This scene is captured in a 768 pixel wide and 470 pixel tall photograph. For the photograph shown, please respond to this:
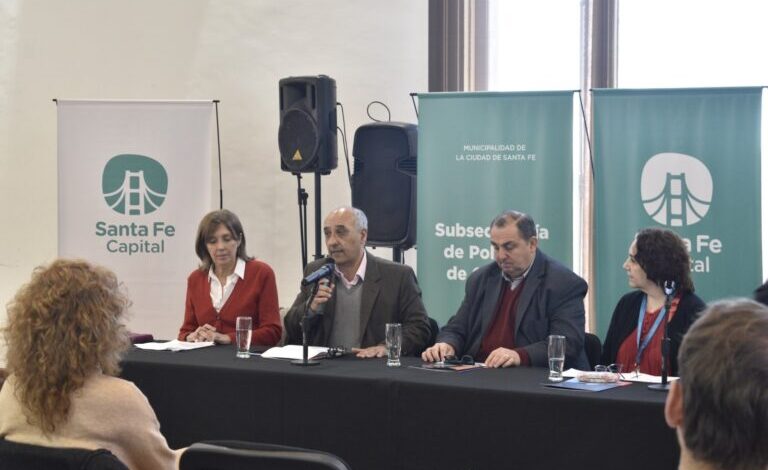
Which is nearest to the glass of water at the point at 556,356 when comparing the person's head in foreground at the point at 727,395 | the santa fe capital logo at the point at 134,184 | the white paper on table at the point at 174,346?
the white paper on table at the point at 174,346

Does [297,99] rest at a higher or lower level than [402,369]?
higher

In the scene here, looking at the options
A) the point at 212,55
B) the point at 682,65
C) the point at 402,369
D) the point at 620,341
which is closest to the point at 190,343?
the point at 402,369

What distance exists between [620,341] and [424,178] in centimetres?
195

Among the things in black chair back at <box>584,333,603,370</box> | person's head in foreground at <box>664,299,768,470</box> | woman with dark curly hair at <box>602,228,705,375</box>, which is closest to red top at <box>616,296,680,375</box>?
woman with dark curly hair at <box>602,228,705,375</box>

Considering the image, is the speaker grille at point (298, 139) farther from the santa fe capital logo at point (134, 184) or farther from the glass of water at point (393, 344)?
the glass of water at point (393, 344)

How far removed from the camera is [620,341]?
4.17m

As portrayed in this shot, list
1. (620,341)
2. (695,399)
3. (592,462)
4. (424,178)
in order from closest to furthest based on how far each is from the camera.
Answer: (695,399)
(592,462)
(620,341)
(424,178)

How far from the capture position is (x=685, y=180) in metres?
5.41

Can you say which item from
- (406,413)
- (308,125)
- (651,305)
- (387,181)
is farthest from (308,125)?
(406,413)


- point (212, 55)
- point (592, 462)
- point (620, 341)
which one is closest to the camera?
point (592, 462)

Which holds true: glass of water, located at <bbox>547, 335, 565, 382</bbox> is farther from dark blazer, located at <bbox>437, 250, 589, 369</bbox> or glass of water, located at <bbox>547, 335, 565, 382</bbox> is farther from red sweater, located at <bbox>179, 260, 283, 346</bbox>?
red sweater, located at <bbox>179, 260, 283, 346</bbox>

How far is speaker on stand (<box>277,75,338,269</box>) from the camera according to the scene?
19.5 feet

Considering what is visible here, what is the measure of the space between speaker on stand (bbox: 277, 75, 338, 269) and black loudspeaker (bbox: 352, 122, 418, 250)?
0.22 metres

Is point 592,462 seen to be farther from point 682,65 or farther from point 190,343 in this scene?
point 682,65
